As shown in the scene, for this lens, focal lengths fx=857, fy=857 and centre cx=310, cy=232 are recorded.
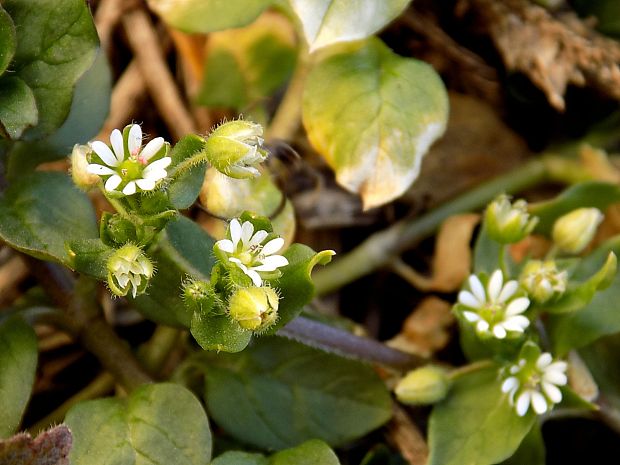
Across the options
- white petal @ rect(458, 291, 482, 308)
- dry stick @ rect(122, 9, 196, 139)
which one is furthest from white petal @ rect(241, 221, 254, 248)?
dry stick @ rect(122, 9, 196, 139)

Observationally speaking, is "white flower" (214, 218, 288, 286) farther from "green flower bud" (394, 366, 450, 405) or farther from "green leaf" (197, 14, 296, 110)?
"green leaf" (197, 14, 296, 110)

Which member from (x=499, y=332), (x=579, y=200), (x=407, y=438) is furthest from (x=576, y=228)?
(x=407, y=438)

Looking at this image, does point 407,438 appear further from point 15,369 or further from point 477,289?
point 15,369

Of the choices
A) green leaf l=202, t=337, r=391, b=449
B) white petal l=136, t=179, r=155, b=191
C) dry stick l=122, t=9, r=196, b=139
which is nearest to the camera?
white petal l=136, t=179, r=155, b=191

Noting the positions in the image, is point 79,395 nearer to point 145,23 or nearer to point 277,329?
point 277,329

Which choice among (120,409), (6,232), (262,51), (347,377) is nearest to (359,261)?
(347,377)

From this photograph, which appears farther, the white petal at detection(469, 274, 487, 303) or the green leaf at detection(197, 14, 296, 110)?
the green leaf at detection(197, 14, 296, 110)

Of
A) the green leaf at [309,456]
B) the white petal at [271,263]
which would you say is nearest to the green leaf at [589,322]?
Answer: the green leaf at [309,456]
